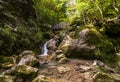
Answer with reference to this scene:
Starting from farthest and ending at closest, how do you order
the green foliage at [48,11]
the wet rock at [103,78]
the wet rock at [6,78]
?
the green foliage at [48,11]
the wet rock at [103,78]
the wet rock at [6,78]

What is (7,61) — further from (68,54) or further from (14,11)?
(14,11)

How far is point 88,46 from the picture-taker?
1217 centimetres

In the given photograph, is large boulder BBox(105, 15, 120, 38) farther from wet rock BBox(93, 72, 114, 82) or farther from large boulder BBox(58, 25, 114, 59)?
wet rock BBox(93, 72, 114, 82)

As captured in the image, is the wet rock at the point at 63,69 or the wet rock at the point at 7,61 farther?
the wet rock at the point at 7,61

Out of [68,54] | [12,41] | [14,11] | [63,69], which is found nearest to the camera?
[63,69]

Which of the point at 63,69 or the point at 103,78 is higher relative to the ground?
the point at 103,78

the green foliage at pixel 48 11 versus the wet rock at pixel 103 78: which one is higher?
the green foliage at pixel 48 11

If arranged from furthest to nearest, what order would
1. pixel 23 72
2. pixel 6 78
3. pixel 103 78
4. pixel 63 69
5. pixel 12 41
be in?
pixel 12 41, pixel 63 69, pixel 23 72, pixel 103 78, pixel 6 78

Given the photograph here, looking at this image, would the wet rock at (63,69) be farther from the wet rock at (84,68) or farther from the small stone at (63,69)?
the wet rock at (84,68)

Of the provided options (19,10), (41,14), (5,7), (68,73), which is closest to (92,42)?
(68,73)

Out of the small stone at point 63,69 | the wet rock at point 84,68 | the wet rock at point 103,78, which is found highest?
the wet rock at point 103,78

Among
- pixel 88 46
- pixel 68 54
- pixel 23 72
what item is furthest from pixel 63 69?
pixel 88 46

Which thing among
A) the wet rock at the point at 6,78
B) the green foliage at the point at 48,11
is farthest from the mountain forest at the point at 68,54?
the green foliage at the point at 48,11

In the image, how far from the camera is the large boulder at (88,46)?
1190cm
